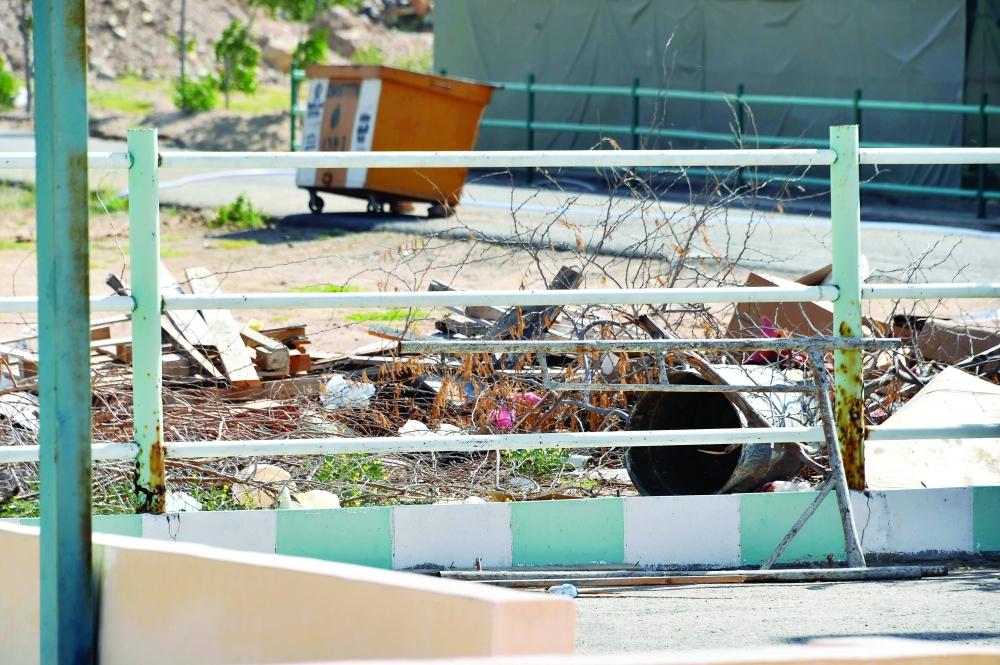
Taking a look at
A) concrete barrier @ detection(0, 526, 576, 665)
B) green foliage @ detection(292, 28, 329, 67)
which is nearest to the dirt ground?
concrete barrier @ detection(0, 526, 576, 665)

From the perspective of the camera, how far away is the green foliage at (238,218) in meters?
13.3

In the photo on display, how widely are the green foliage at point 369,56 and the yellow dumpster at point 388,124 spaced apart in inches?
706

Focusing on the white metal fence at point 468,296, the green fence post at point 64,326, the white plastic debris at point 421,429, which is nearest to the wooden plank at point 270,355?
the white plastic debris at point 421,429

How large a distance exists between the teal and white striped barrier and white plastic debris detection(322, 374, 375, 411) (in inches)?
49.4

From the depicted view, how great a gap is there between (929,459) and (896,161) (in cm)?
110

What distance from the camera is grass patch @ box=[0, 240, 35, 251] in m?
12.3

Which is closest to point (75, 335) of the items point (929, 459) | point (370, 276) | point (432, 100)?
point (929, 459)

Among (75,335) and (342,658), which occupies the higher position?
(75,335)

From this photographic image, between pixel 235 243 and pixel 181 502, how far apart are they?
820 centimetres

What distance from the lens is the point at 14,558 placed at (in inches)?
109

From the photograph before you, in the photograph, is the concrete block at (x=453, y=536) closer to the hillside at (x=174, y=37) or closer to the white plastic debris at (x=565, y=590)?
the white plastic debris at (x=565, y=590)

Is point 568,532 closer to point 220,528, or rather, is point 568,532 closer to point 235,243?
point 220,528

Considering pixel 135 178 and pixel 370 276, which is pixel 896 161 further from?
pixel 370 276

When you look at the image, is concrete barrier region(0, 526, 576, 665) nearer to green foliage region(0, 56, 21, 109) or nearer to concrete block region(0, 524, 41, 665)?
concrete block region(0, 524, 41, 665)
